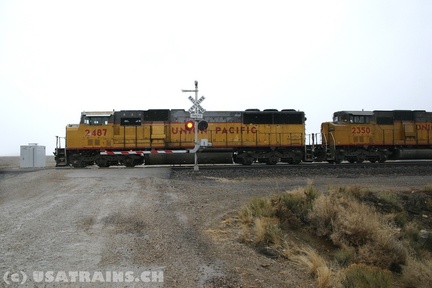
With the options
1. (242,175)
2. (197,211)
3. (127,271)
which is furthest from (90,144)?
(127,271)

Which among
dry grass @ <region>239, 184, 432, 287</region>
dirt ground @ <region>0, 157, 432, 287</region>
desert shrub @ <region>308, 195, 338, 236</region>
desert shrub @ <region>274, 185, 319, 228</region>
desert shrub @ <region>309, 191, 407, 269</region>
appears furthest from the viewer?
desert shrub @ <region>274, 185, 319, 228</region>

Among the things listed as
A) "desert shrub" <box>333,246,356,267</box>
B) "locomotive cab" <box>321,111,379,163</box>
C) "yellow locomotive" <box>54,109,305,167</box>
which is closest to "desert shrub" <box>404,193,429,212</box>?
"desert shrub" <box>333,246,356,267</box>

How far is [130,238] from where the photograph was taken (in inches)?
221

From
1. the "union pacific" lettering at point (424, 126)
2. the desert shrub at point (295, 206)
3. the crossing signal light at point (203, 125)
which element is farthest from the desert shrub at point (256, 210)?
the "union pacific" lettering at point (424, 126)

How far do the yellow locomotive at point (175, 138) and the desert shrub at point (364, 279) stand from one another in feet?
48.5

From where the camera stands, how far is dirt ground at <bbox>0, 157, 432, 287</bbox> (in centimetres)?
431

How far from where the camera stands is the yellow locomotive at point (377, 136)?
22.1 metres

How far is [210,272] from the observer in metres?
4.45

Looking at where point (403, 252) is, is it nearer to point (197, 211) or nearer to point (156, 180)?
point (197, 211)

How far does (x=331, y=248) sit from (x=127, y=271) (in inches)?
196

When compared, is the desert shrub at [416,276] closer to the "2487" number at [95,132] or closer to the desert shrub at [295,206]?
the desert shrub at [295,206]

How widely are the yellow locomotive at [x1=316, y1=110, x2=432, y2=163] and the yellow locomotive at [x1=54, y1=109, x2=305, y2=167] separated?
2213 millimetres

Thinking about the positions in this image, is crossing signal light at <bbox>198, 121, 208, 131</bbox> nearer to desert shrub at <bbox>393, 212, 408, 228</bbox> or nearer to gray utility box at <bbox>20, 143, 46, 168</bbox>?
desert shrub at <bbox>393, 212, 408, 228</bbox>

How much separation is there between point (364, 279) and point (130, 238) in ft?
12.0
